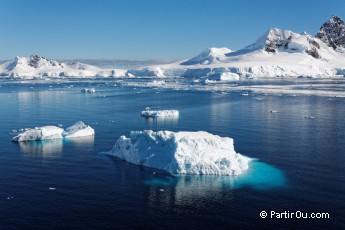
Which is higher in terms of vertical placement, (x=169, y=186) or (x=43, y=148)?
(x=43, y=148)

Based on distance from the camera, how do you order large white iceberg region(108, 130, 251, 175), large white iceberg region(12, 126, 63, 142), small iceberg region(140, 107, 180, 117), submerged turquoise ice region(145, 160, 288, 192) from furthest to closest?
small iceberg region(140, 107, 180, 117) → large white iceberg region(12, 126, 63, 142) → large white iceberg region(108, 130, 251, 175) → submerged turquoise ice region(145, 160, 288, 192)

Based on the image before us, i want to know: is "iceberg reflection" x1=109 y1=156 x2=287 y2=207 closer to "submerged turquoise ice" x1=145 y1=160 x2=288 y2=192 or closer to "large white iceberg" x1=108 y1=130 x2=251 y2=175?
"submerged turquoise ice" x1=145 y1=160 x2=288 y2=192

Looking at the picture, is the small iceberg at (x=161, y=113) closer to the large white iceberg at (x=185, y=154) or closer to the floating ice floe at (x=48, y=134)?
the floating ice floe at (x=48, y=134)

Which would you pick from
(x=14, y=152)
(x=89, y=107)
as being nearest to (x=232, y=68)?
(x=89, y=107)

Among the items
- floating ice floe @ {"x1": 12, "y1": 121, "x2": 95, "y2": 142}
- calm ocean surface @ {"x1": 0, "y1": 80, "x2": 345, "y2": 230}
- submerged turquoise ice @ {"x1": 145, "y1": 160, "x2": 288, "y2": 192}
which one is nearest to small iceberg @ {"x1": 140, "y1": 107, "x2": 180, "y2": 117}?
calm ocean surface @ {"x1": 0, "y1": 80, "x2": 345, "y2": 230}

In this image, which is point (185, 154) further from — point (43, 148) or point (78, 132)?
point (78, 132)

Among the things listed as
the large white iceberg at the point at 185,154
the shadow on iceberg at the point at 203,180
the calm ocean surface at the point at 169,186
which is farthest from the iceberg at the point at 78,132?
the shadow on iceberg at the point at 203,180

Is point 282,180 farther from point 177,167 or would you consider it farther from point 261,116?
point 261,116

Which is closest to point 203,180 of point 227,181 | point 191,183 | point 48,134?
point 191,183
